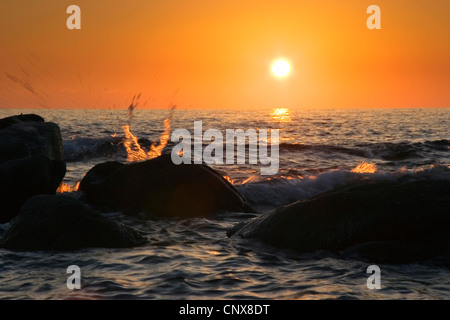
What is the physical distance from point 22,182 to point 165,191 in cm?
288

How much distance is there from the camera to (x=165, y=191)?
33.9 feet

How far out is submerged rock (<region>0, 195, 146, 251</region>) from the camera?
7.31m

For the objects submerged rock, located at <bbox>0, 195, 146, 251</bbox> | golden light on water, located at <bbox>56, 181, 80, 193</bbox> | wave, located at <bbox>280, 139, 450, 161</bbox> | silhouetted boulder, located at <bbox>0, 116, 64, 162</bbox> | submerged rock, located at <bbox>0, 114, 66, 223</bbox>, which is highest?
silhouetted boulder, located at <bbox>0, 116, 64, 162</bbox>

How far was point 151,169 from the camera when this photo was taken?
10.7m

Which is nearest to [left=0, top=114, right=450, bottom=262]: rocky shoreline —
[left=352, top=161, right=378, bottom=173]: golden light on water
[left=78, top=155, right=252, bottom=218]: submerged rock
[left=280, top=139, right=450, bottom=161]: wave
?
[left=78, top=155, right=252, bottom=218]: submerged rock

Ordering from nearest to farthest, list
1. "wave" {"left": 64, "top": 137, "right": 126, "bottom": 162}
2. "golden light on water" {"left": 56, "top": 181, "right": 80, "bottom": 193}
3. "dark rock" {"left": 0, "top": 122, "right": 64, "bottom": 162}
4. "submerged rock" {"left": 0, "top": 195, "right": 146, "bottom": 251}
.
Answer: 1. "submerged rock" {"left": 0, "top": 195, "right": 146, "bottom": 251}
2. "dark rock" {"left": 0, "top": 122, "right": 64, "bottom": 162}
3. "golden light on water" {"left": 56, "top": 181, "right": 80, "bottom": 193}
4. "wave" {"left": 64, "top": 137, "right": 126, "bottom": 162}

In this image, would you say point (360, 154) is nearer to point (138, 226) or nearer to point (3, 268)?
point (138, 226)

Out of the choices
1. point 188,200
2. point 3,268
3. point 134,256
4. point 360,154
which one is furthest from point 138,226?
point 360,154

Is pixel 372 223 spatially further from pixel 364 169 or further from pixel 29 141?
pixel 364 169

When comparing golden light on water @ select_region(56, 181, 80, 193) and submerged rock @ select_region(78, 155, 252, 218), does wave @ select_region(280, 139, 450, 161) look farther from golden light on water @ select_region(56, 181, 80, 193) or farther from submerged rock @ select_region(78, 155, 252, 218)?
submerged rock @ select_region(78, 155, 252, 218)

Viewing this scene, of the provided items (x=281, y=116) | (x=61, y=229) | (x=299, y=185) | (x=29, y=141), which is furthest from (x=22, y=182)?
(x=281, y=116)

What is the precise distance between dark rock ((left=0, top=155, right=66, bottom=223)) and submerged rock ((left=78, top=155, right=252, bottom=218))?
1.05 meters

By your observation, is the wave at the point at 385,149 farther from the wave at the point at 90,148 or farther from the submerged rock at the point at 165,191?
the submerged rock at the point at 165,191

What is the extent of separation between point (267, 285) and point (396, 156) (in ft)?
74.6
